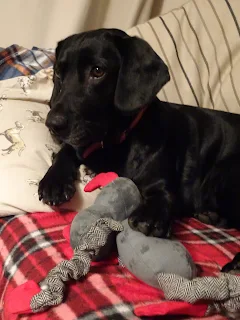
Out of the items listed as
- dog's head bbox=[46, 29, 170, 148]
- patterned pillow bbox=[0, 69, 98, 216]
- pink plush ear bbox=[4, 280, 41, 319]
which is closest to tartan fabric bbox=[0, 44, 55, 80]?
patterned pillow bbox=[0, 69, 98, 216]

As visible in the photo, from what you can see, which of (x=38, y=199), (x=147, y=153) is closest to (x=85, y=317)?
(x=38, y=199)

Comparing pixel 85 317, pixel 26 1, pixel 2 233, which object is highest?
pixel 26 1

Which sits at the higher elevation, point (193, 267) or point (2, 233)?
point (193, 267)

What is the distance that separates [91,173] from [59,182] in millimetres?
164

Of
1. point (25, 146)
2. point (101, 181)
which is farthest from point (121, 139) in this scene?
point (25, 146)

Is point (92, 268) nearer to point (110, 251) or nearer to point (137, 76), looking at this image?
point (110, 251)

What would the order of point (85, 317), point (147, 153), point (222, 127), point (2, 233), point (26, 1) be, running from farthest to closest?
point (26, 1) → point (222, 127) → point (147, 153) → point (2, 233) → point (85, 317)

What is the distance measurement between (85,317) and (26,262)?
26 cm

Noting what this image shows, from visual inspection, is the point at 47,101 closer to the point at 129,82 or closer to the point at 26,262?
the point at 129,82

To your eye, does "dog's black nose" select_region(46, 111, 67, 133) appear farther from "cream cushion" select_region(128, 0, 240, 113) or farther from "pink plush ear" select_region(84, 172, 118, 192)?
"cream cushion" select_region(128, 0, 240, 113)

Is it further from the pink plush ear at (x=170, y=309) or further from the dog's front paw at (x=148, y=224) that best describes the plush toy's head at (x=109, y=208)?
the pink plush ear at (x=170, y=309)

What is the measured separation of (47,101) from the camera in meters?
1.57

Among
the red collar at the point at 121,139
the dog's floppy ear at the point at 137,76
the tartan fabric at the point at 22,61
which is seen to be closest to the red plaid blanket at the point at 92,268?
the red collar at the point at 121,139

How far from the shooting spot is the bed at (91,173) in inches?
33.9
